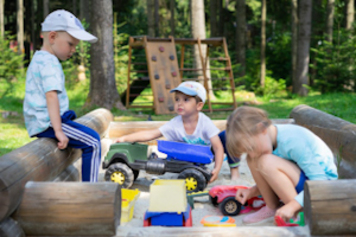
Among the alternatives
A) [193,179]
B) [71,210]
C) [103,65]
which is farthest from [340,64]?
[71,210]

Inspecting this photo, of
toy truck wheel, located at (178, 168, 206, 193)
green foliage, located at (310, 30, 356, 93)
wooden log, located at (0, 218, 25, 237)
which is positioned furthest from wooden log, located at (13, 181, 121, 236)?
green foliage, located at (310, 30, 356, 93)

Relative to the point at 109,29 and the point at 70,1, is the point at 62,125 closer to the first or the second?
the point at 109,29

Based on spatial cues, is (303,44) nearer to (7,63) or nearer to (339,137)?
(7,63)

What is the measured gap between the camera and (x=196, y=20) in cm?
1059

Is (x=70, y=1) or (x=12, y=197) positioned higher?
(x=70, y=1)

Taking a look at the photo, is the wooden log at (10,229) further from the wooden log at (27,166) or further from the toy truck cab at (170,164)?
the toy truck cab at (170,164)

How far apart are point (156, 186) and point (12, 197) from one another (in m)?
0.75

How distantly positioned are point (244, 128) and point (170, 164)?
4.00 feet

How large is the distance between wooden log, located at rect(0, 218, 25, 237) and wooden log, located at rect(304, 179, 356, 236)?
143cm

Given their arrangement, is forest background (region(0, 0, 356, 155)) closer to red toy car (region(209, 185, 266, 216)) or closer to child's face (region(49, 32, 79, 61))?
child's face (region(49, 32, 79, 61))

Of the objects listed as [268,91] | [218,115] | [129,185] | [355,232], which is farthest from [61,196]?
[268,91]

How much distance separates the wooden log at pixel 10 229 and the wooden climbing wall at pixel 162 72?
20.2ft

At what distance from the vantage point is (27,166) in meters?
2.28

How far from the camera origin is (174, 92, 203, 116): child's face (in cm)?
351
